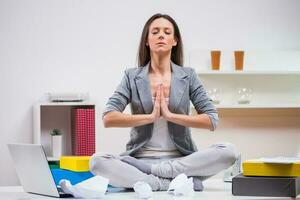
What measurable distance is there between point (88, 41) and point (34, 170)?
223 cm

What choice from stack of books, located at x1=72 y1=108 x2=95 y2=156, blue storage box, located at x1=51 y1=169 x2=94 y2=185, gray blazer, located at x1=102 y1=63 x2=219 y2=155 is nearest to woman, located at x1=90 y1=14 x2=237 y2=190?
gray blazer, located at x1=102 y1=63 x2=219 y2=155

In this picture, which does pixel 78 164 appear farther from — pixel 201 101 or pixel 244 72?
pixel 244 72

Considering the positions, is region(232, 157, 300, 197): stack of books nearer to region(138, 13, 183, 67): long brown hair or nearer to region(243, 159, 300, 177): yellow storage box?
region(243, 159, 300, 177): yellow storage box

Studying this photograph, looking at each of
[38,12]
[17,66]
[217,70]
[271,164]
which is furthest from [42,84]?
[271,164]

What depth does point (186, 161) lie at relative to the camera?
3.14 metres

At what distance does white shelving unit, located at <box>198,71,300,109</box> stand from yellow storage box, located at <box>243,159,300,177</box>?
2208 mm

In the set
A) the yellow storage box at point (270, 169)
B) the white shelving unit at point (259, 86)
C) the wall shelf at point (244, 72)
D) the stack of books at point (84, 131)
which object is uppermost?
the wall shelf at point (244, 72)

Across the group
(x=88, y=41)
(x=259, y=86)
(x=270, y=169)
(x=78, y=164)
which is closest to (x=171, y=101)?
(x=78, y=164)

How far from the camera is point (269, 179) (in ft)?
8.88

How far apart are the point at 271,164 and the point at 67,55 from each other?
2516 mm

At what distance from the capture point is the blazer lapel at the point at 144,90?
10.8 feet

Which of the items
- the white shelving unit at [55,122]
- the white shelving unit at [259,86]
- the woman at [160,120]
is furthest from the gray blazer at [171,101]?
the white shelving unit at [259,86]

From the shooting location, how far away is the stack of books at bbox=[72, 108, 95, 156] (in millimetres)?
4738

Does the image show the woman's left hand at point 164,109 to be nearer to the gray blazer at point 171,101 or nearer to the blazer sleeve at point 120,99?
the gray blazer at point 171,101
